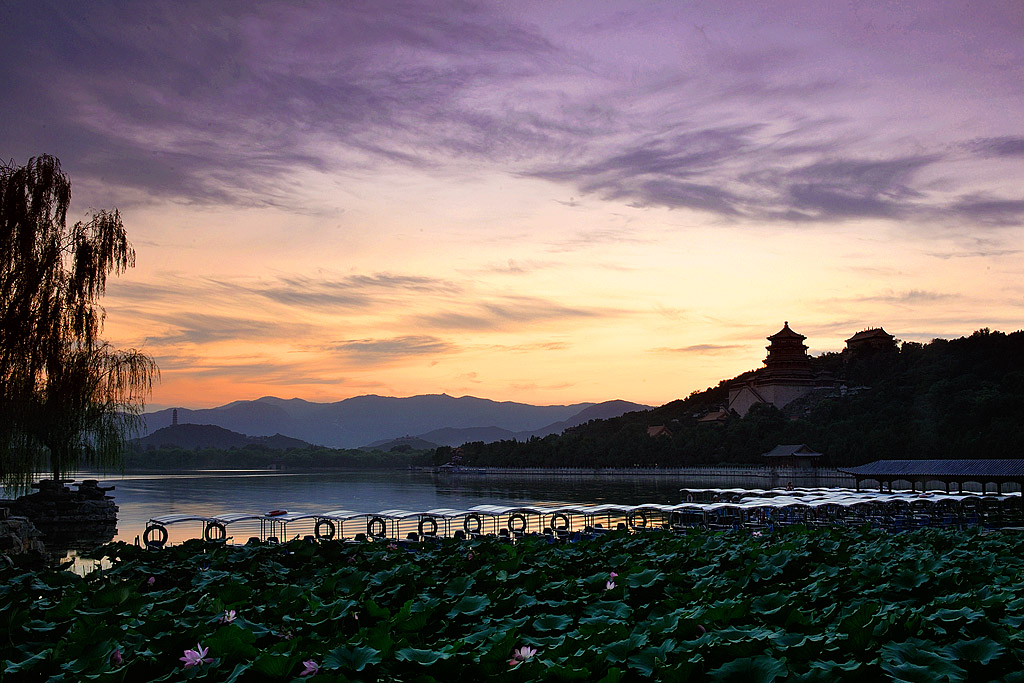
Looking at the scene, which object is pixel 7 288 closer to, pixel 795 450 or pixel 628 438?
pixel 795 450

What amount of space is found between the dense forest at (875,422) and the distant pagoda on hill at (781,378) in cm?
220

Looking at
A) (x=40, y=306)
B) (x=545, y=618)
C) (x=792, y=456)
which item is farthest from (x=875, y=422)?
(x=545, y=618)

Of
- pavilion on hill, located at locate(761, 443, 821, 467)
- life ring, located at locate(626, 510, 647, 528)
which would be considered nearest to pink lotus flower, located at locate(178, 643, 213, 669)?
life ring, located at locate(626, 510, 647, 528)

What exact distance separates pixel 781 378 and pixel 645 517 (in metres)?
85.2

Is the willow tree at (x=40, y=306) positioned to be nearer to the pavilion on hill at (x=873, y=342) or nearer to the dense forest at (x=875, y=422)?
the dense forest at (x=875, y=422)

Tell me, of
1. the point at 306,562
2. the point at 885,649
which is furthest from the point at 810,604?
the point at 306,562

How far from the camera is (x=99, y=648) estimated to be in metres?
4.43

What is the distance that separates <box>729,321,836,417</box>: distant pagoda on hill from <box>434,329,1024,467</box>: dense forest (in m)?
2.20

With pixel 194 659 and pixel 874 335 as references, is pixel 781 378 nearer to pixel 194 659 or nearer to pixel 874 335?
pixel 874 335

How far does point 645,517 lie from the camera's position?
26828 mm

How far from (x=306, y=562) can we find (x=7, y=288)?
366 inches

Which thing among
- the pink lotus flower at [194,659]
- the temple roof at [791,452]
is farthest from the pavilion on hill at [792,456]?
the pink lotus flower at [194,659]

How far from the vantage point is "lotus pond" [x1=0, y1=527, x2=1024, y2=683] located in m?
4.03

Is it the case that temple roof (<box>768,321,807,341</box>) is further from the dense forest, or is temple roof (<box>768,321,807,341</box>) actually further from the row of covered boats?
the row of covered boats
